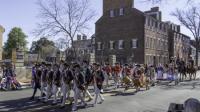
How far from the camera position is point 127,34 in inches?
2341

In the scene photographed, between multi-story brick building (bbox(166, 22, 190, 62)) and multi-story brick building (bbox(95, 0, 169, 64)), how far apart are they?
850cm

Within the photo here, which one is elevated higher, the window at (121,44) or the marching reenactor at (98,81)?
the window at (121,44)

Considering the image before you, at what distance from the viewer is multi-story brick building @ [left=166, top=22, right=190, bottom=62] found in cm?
7300

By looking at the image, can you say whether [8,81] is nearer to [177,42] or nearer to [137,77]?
[137,77]

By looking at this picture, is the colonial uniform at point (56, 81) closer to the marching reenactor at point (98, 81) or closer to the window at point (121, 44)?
the marching reenactor at point (98, 81)

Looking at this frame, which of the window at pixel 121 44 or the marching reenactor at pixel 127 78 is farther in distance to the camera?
the window at pixel 121 44

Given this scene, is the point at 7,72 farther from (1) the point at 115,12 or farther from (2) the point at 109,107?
(1) the point at 115,12

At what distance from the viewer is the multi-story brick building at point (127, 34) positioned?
191 ft

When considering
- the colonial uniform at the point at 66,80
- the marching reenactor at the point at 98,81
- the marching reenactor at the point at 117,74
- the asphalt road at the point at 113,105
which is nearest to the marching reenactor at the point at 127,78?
the marching reenactor at the point at 117,74

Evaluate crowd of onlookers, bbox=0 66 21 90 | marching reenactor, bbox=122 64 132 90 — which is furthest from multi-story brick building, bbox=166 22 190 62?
crowd of onlookers, bbox=0 66 21 90

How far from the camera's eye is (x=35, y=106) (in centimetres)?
1606

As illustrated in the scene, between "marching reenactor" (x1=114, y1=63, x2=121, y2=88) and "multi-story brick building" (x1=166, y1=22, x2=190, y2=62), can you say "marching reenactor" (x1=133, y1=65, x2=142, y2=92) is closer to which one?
"marching reenactor" (x1=114, y1=63, x2=121, y2=88)

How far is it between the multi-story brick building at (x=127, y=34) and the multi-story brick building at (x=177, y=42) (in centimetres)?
850

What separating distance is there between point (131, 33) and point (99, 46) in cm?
671
